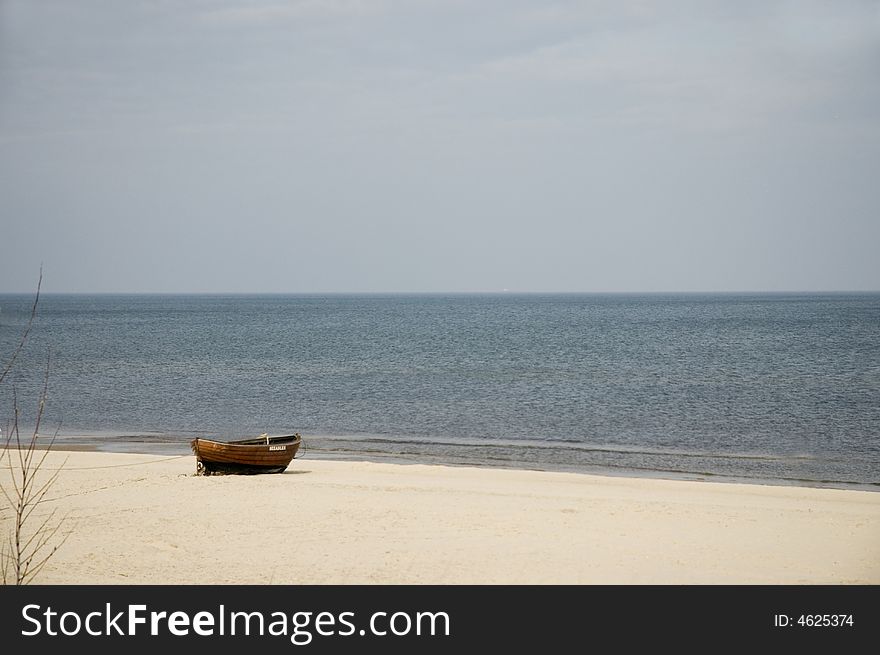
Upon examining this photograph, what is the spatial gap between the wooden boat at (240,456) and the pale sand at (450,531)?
0.44m

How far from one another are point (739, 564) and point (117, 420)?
94.9 ft

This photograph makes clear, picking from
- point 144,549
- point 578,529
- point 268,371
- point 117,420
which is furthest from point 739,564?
point 268,371

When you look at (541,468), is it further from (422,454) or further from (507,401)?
(507,401)

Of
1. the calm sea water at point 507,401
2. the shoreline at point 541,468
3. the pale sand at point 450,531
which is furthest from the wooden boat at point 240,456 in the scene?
the calm sea water at point 507,401

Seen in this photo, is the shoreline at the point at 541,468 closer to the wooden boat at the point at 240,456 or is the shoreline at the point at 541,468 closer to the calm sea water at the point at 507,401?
the calm sea water at the point at 507,401

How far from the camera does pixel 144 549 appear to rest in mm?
14086

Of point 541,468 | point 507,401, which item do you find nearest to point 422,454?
point 541,468

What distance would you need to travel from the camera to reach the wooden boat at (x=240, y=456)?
21.6 meters

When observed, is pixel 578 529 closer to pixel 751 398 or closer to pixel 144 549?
pixel 144 549

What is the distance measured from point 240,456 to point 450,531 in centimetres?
845

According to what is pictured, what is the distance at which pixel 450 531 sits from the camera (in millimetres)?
15211

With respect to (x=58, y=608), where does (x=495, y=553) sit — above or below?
below

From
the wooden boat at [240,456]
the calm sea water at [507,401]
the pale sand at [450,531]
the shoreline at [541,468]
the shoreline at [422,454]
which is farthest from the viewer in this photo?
the calm sea water at [507,401]

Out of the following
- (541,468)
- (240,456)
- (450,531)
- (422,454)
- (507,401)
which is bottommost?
(541,468)
